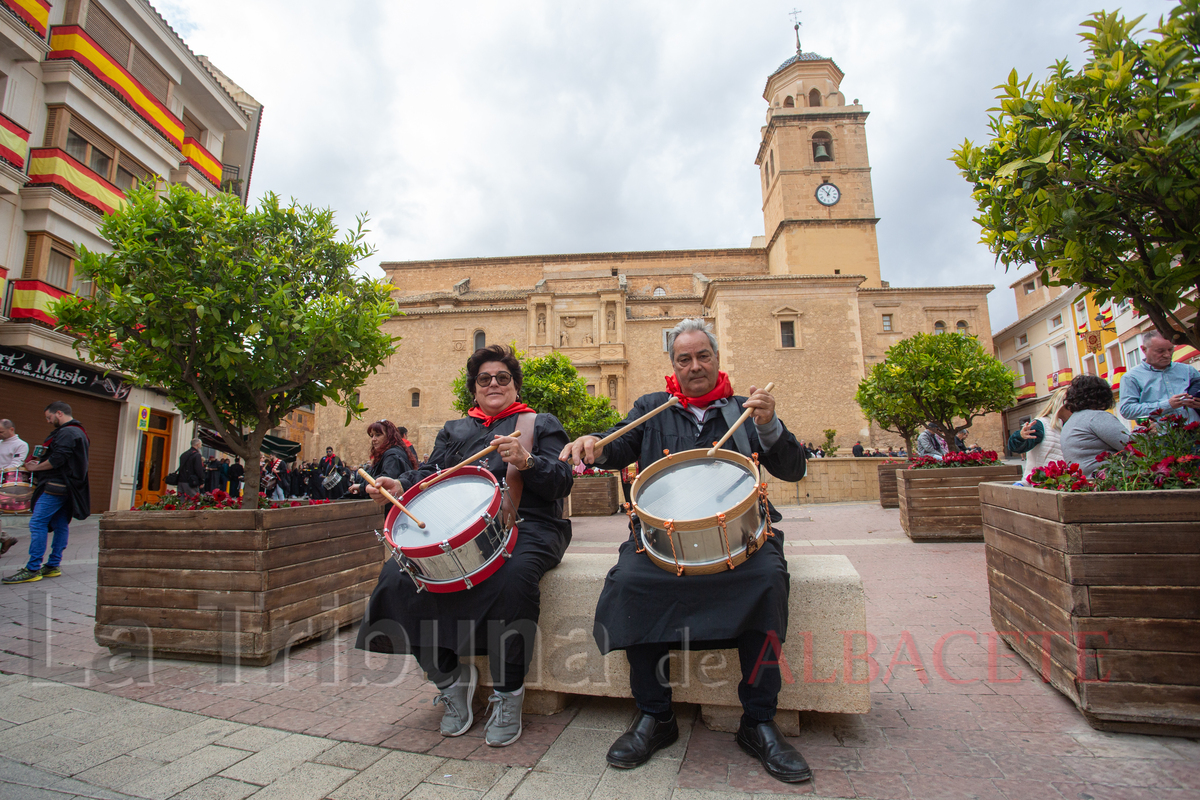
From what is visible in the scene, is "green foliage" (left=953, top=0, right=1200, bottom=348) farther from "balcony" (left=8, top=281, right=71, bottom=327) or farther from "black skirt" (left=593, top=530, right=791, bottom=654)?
"balcony" (left=8, top=281, right=71, bottom=327)

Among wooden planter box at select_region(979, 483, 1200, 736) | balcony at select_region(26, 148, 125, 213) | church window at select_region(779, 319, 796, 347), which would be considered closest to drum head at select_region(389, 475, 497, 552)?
wooden planter box at select_region(979, 483, 1200, 736)

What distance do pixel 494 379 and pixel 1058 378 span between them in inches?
1609

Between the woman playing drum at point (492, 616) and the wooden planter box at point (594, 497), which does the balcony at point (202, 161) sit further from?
the woman playing drum at point (492, 616)

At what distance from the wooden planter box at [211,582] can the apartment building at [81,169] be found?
10.6 m

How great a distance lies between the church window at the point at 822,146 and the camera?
35.5m

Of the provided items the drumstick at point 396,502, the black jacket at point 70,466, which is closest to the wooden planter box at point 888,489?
the drumstick at point 396,502

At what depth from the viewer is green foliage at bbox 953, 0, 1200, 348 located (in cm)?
212

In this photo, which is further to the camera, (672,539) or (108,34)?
(108,34)

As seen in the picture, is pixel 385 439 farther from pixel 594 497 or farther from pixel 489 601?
pixel 594 497

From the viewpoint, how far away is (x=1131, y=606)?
2.18 meters

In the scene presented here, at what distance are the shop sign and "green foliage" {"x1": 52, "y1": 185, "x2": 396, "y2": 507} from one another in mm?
8865

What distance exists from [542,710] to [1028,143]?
3131 millimetres

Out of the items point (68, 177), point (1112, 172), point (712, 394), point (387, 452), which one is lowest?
point (387, 452)

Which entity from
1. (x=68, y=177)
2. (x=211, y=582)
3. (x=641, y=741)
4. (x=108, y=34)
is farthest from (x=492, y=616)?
(x=108, y=34)
